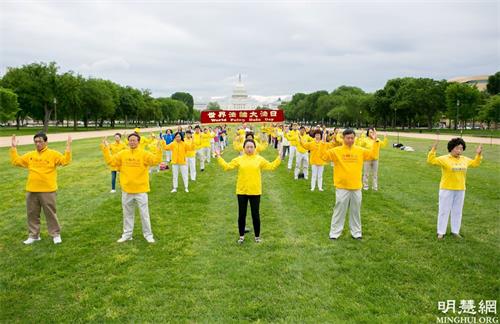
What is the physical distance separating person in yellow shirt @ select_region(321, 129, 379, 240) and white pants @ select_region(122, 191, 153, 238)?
3.70 metres

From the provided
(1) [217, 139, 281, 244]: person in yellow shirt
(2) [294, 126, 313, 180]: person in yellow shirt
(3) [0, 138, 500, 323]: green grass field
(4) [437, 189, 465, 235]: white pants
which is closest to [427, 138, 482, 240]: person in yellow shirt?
(4) [437, 189, 465, 235]: white pants

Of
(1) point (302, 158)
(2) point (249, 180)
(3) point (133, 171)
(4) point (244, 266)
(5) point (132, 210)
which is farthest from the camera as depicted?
(1) point (302, 158)

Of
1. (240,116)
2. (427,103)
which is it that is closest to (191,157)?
(240,116)

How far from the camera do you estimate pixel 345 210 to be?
7.45 m

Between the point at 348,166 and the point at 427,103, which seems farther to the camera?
the point at 427,103

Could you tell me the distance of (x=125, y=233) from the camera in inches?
295

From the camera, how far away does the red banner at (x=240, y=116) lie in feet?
56.0

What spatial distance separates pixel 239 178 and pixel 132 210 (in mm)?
2238

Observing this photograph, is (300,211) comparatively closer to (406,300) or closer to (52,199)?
(406,300)

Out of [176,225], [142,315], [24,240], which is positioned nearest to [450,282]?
[142,315]

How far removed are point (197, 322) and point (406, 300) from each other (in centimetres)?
280

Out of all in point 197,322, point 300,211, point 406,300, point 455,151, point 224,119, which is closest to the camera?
point 197,322

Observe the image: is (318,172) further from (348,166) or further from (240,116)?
(240,116)

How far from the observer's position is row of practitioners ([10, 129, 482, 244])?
283 inches
